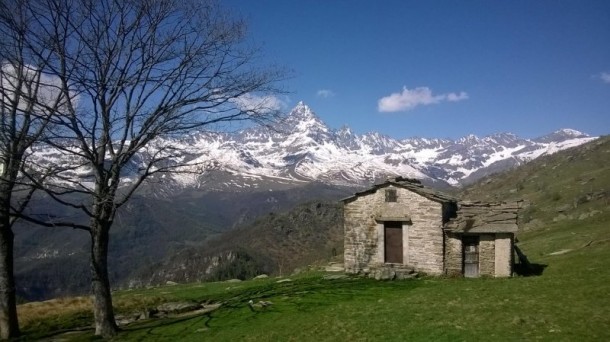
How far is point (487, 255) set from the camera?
26031mm

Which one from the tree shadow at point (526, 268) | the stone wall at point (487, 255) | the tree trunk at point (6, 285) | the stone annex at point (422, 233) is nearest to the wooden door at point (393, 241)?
the stone annex at point (422, 233)

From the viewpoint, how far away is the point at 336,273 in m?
30.6

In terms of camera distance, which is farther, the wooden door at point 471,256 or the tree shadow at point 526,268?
the wooden door at point 471,256

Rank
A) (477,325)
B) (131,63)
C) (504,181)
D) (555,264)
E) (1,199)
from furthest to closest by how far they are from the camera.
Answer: (504,181) → (555,264) → (131,63) → (1,199) → (477,325)

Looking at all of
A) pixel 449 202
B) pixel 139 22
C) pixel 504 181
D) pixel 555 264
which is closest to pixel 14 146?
pixel 139 22

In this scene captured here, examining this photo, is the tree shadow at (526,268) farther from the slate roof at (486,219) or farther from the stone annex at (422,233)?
the slate roof at (486,219)

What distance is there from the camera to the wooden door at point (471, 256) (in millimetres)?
26469

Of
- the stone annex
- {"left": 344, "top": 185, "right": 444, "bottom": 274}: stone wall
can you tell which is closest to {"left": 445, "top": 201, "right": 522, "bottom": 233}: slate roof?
the stone annex

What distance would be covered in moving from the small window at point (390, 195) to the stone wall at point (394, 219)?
0.19 meters

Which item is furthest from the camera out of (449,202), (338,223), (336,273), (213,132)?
(338,223)

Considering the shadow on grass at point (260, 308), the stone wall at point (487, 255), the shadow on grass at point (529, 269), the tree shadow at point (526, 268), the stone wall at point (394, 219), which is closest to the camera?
the shadow on grass at point (260, 308)

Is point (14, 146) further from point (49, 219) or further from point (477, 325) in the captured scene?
point (477, 325)

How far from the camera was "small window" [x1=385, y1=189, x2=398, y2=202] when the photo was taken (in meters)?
29.2

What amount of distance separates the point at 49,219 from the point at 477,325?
14956 millimetres
